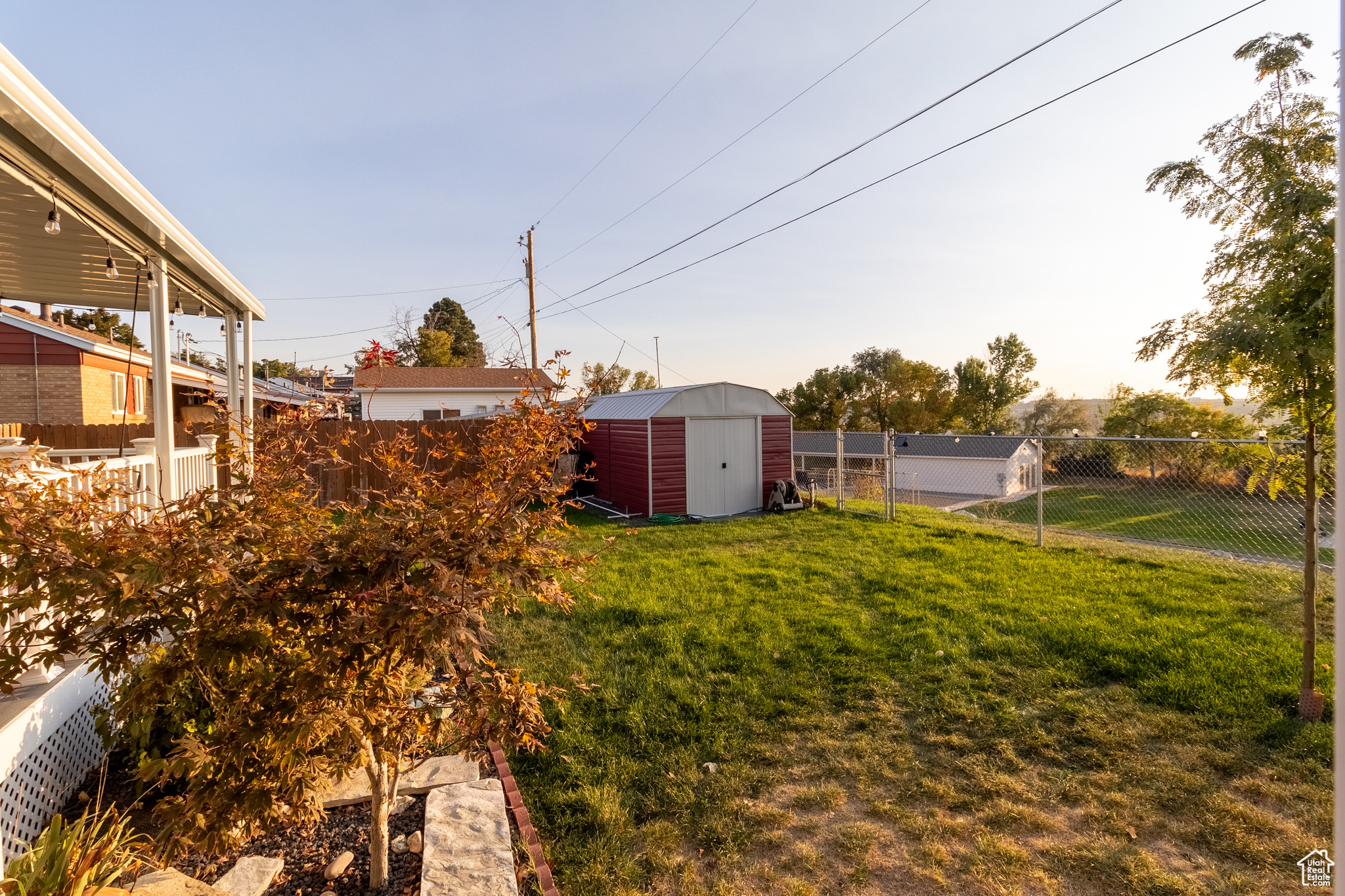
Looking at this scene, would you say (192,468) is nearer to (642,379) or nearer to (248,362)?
(248,362)

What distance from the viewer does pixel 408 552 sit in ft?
6.26

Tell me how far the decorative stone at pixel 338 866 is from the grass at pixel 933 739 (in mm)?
809

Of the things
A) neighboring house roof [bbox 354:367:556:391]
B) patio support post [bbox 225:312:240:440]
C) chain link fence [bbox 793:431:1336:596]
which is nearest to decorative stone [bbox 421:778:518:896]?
chain link fence [bbox 793:431:1336:596]

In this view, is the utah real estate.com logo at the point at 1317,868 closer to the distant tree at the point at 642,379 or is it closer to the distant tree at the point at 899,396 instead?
the distant tree at the point at 899,396

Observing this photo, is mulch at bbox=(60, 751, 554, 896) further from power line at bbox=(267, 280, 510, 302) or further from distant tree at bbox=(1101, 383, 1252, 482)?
power line at bbox=(267, 280, 510, 302)

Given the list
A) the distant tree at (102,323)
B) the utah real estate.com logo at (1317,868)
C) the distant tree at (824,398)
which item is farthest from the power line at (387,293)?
the utah real estate.com logo at (1317,868)

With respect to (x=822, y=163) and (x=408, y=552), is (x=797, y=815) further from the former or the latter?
(x=822, y=163)

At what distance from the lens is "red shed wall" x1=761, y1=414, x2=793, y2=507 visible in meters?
13.0

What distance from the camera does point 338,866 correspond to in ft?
8.05

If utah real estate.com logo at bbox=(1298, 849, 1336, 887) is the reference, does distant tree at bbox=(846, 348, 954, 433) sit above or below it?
above

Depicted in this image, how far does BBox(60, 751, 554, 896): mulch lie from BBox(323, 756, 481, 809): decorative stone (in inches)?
1.7

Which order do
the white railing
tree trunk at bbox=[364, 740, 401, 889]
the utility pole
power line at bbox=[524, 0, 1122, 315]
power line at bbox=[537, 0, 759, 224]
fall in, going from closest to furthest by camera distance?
tree trunk at bbox=[364, 740, 401, 889] < the white railing < power line at bbox=[524, 0, 1122, 315] < power line at bbox=[537, 0, 759, 224] < the utility pole

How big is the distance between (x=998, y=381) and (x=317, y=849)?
154ft

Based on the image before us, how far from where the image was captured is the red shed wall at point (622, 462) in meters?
12.2
